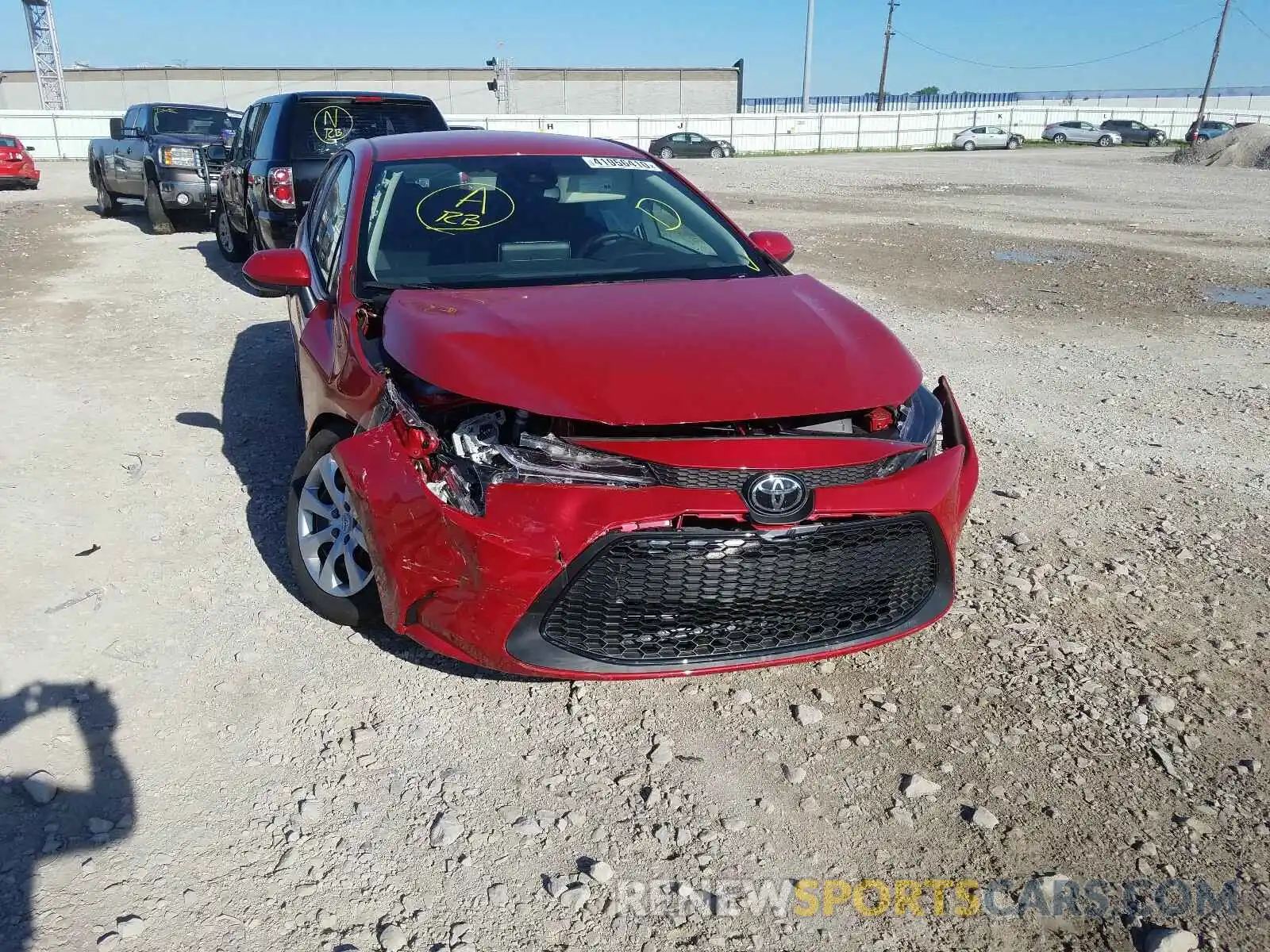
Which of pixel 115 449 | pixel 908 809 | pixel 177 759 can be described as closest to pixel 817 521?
pixel 908 809

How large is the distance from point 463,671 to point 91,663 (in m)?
1.17

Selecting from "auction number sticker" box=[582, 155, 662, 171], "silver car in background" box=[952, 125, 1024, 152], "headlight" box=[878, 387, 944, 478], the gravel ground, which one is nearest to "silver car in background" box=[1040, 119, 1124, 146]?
"silver car in background" box=[952, 125, 1024, 152]

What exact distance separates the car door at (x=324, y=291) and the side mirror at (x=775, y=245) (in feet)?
5.70

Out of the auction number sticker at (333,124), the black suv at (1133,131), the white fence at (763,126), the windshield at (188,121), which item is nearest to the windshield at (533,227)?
the auction number sticker at (333,124)

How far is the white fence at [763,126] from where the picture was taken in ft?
108

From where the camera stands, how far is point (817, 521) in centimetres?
264

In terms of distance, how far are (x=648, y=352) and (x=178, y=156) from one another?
11816 millimetres

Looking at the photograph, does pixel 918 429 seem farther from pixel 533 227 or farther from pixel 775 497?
pixel 533 227

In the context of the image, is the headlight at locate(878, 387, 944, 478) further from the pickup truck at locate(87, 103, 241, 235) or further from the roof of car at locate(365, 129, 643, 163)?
the pickup truck at locate(87, 103, 241, 235)

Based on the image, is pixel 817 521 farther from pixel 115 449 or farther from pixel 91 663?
pixel 115 449

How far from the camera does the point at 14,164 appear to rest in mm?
20406

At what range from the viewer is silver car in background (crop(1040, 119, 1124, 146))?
49.0 meters

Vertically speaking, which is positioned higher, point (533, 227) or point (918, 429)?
point (533, 227)

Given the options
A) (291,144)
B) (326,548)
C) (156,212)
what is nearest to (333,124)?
(291,144)
